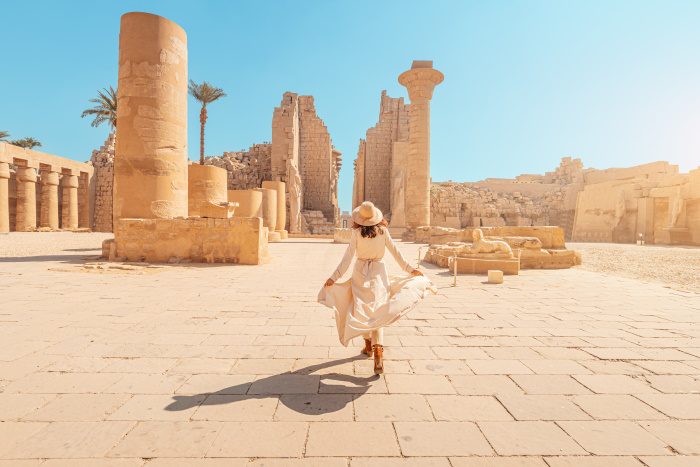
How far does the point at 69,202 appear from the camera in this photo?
23.1 metres

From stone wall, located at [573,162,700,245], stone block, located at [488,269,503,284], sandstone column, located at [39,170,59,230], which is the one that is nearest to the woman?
stone block, located at [488,269,503,284]

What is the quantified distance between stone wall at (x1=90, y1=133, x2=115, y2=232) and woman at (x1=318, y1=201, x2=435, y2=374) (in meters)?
27.2

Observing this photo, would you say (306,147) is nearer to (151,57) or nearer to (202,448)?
(151,57)

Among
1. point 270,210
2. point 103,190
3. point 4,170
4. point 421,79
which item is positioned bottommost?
point 270,210

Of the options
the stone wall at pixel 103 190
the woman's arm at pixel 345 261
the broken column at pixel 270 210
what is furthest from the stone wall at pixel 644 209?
the stone wall at pixel 103 190

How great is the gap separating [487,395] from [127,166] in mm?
9117

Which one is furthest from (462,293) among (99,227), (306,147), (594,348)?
(99,227)

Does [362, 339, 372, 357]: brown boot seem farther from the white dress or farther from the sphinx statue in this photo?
the sphinx statue

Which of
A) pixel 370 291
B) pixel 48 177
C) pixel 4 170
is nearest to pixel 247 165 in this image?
pixel 48 177

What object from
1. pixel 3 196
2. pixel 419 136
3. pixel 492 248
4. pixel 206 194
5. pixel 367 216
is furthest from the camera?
pixel 419 136

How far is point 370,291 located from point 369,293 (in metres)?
0.02

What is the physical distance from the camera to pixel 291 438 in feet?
6.38

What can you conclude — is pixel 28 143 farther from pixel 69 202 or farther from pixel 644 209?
pixel 644 209

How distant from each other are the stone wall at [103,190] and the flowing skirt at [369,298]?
2730cm
